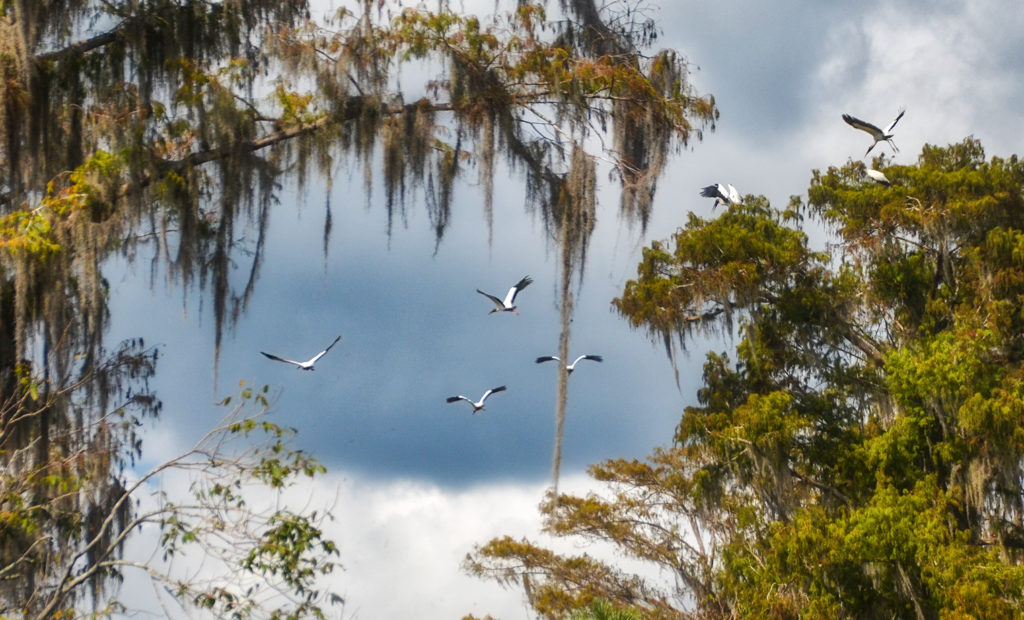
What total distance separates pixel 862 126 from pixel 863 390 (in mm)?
3318

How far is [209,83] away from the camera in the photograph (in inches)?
369

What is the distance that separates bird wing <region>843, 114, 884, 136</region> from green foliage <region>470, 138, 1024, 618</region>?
0.71m

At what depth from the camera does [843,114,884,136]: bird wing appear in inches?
603

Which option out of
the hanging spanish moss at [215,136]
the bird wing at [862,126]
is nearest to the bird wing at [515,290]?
the hanging spanish moss at [215,136]

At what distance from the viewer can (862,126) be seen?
1545cm

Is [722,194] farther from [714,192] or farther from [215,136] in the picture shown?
[215,136]

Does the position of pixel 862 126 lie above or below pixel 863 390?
above

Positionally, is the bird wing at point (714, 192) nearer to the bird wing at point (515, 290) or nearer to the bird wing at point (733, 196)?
the bird wing at point (733, 196)

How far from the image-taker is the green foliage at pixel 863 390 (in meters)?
13.5

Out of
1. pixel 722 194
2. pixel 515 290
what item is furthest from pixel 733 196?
pixel 515 290

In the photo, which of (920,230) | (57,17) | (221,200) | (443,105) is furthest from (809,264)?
(57,17)

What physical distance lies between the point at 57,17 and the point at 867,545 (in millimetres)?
9448

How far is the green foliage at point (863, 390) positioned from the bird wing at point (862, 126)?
28.1 inches

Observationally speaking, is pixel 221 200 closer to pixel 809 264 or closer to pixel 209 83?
pixel 209 83
